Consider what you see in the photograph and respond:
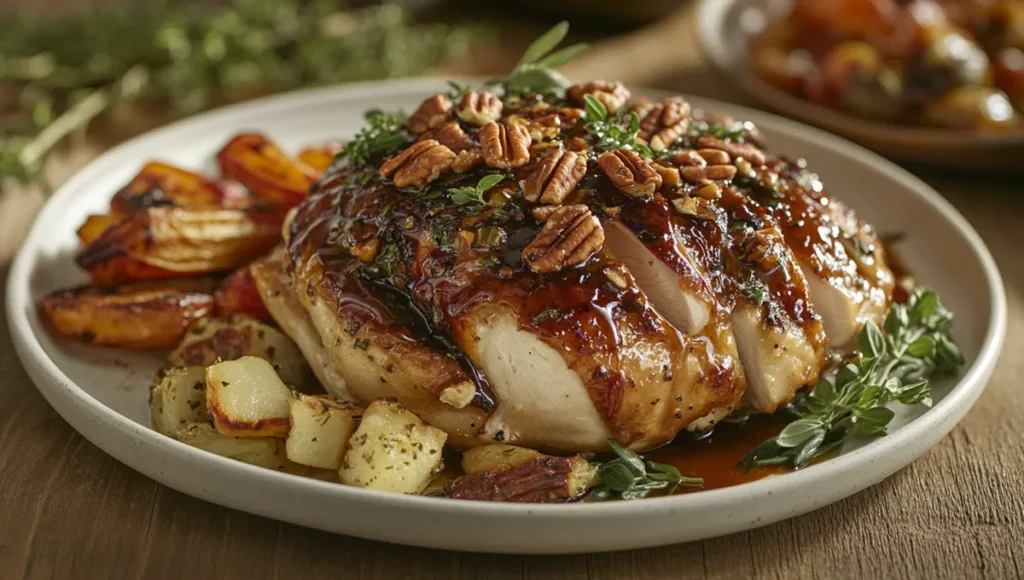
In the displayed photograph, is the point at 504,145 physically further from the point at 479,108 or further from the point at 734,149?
the point at 734,149

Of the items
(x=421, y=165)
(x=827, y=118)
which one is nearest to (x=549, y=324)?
(x=421, y=165)

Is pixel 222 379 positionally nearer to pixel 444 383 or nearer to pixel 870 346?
pixel 444 383

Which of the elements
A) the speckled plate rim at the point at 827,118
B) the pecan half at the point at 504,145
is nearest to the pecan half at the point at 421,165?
the pecan half at the point at 504,145

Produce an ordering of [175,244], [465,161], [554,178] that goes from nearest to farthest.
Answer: [554,178] → [465,161] → [175,244]

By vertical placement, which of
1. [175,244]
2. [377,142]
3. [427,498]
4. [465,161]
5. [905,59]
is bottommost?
[175,244]

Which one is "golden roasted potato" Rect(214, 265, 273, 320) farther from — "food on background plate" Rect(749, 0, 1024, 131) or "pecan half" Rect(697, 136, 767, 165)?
"food on background plate" Rect(749, 0, 1024, 131)

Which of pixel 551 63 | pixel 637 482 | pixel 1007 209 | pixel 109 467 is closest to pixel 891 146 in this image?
pixel 1007 209

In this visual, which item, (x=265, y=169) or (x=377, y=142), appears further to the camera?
(x=265, y=169)

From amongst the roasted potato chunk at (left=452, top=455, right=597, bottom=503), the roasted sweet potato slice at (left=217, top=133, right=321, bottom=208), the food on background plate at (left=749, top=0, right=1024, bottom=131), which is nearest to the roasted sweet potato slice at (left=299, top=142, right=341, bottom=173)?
the roasted sweet potato slice at (left=217, top=133, right=321, bottom=208)
